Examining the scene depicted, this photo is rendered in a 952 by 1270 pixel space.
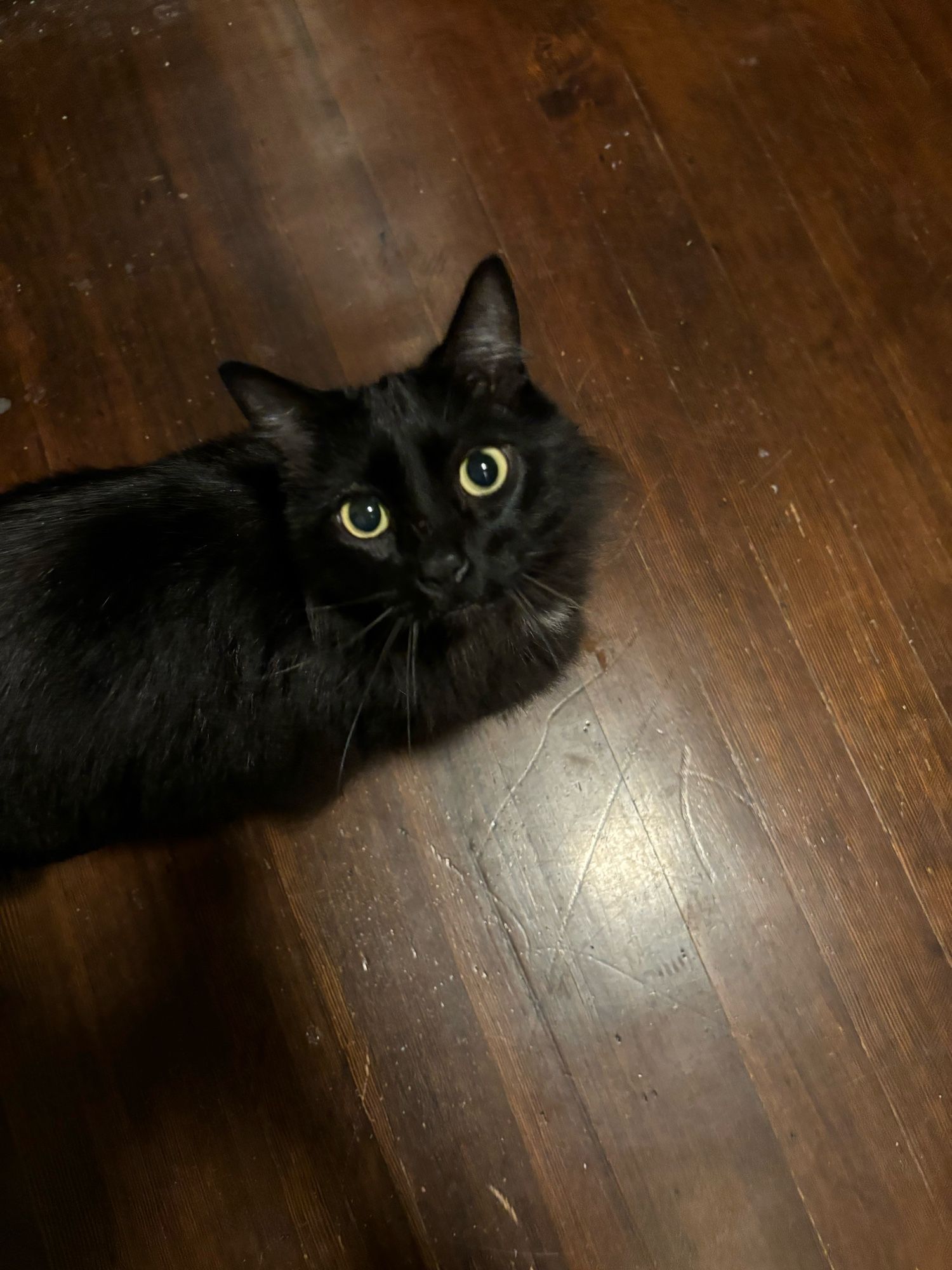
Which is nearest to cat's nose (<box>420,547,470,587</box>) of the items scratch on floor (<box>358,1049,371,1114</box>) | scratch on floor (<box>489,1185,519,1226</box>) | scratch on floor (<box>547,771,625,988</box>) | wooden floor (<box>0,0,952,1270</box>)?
wooden floor (<box>0,0,952,1270</box>)

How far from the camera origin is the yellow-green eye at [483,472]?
1090 millimetres

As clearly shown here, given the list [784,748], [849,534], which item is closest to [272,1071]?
[784,748]

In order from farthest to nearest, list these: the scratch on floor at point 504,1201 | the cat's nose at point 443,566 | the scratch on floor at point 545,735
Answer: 1. the scratch on floor at point 545,735
2. the scratch on floor at point 504,1201
3. the cat's nose at point 443,566

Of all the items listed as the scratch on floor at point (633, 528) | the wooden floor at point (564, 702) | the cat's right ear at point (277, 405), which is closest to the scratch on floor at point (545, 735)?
the wooden floor at point (564, 702)

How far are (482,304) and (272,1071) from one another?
129cm

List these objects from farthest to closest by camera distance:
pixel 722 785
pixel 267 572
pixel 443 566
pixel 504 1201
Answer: pixel 722 785, pixel 504 1201, pixel 267 572, pixel 443 566

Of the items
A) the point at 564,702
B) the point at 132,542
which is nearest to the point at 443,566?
the point at 132,542

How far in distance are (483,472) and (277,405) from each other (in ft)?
0.93

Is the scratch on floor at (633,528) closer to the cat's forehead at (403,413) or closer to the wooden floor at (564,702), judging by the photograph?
the wooden floor at (564,702)

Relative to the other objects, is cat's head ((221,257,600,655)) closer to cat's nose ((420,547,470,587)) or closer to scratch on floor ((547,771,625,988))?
cat's nose ((420,547,470,587))

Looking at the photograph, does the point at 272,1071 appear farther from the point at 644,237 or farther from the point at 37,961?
the point at 644,237

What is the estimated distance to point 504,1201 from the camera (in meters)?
1.38

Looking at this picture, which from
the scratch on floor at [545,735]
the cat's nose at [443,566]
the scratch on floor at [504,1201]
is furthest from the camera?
the scratch on floor at [545,735]

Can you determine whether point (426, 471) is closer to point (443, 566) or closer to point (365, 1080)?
point (443, 566)
